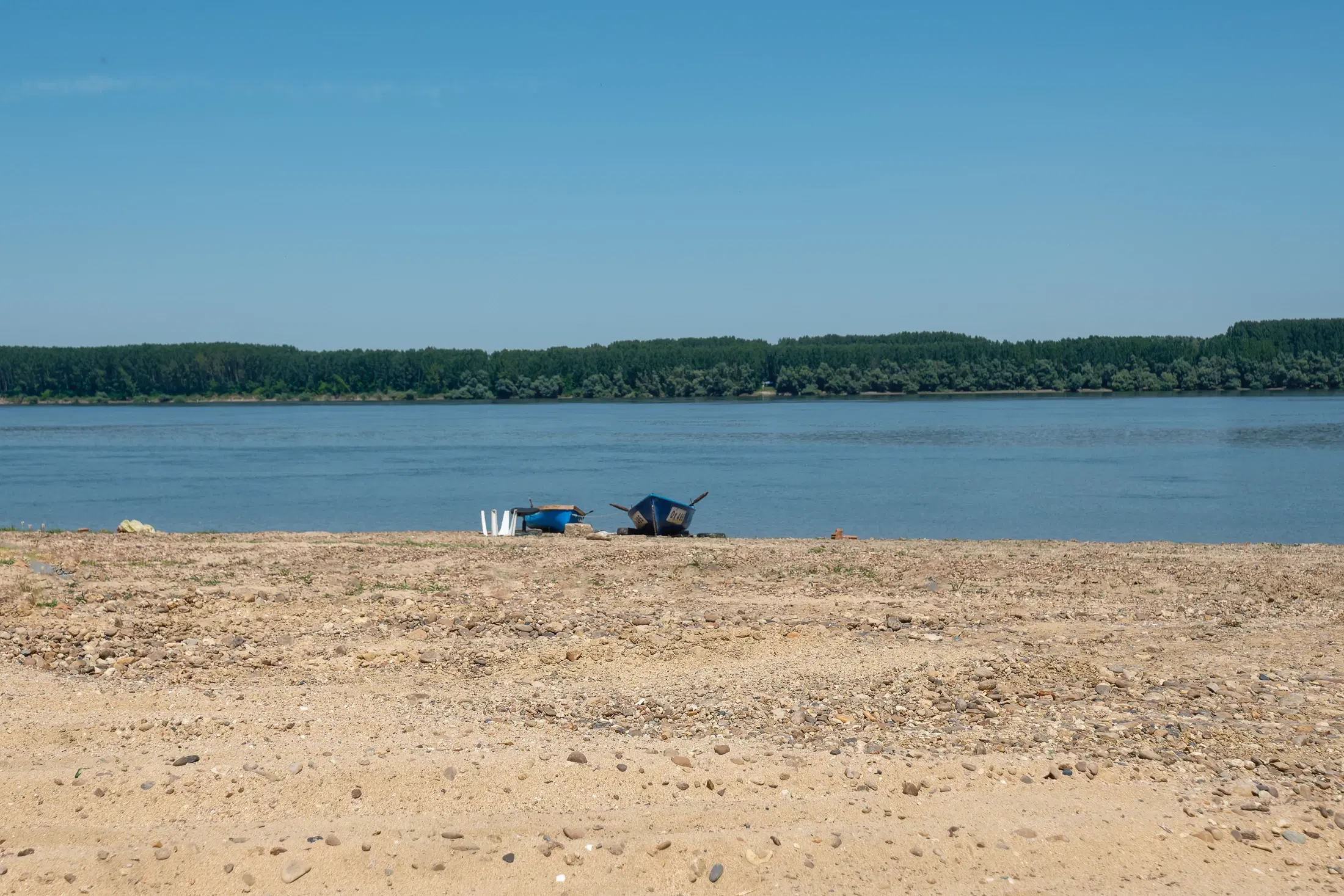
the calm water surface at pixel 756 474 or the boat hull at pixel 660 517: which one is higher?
the boat hull at pixel 660 517

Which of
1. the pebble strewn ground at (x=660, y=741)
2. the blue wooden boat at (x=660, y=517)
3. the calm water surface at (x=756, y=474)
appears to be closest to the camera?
the pebble strewn ground at (x=660, y=741)

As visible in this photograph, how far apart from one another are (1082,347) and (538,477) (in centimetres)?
15346

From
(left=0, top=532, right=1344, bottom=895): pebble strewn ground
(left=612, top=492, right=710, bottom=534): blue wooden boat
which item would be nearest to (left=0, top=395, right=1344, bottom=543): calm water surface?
(left=612, top=492, right=710, bottom=534): blue wooden boat

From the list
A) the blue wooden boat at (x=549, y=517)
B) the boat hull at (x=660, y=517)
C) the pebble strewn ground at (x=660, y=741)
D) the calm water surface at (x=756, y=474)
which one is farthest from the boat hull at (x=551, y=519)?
the pebble strewn ground at (x=660, y=741)

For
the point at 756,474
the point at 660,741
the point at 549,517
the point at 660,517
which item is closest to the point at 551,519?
the point at 549,517

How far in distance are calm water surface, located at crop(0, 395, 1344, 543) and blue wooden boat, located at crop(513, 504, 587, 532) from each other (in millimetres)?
6729

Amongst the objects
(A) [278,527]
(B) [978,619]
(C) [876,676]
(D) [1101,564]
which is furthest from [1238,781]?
(A) [278,527]

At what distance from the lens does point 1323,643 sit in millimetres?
10109

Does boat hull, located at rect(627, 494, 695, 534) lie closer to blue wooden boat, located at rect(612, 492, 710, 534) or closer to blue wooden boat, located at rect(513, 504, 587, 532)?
blue wooden boat, located at rect(612, 492, 710, 534)

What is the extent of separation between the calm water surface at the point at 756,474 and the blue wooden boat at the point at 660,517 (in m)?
5.35

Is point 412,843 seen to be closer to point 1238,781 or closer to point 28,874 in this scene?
point 28,874

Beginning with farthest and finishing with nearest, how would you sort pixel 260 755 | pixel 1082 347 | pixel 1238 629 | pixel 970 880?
1. pixel 1082 347
2. pixel 1238 629
3. pixel 260 755
4. pixel 970 880

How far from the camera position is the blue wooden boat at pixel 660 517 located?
28.8 meters

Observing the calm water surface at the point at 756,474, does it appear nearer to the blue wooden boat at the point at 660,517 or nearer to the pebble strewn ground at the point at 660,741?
the blue wooden boat at the point at 660,517
